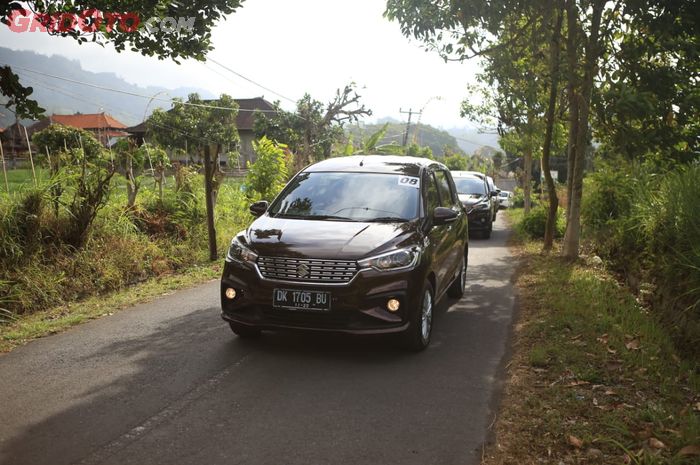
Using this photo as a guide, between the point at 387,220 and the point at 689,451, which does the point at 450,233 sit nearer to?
the point at 387,220

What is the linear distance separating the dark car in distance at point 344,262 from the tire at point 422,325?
0.4 inches

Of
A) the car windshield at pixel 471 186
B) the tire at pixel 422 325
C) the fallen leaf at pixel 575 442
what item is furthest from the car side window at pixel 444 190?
the car windshield at pixel 471 186

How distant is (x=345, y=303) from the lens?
523 cm

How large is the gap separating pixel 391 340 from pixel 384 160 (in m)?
2.56

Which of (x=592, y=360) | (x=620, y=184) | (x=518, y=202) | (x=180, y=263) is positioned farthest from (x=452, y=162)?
(x=592, y=360)

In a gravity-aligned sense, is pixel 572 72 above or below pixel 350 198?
above

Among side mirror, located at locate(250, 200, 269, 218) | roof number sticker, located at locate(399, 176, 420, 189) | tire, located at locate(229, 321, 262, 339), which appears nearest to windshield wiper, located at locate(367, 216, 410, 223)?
roof number sticker, located at locate(399, 176, 420, 189)

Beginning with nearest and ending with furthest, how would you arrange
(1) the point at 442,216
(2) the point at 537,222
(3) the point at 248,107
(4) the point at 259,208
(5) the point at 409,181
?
(1) the point at 442,216
(5) the point at 409,181
(4) the point at 259,208
(2) the point at 537,222
(3) the point at 248,107

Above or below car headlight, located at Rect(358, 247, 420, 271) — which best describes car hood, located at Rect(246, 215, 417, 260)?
above

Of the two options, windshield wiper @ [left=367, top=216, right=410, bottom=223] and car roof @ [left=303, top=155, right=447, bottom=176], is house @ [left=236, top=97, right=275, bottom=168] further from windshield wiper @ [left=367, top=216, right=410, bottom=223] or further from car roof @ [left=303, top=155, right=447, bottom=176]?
windshield wiper @ [left=367, top=216, right=410, bottom=223]

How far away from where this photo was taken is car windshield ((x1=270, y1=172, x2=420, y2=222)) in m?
6.25

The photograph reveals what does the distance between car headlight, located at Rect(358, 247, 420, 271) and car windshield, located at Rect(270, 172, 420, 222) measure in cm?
63

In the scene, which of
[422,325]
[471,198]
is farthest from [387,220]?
[471,198]

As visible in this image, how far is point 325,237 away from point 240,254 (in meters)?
0.84
